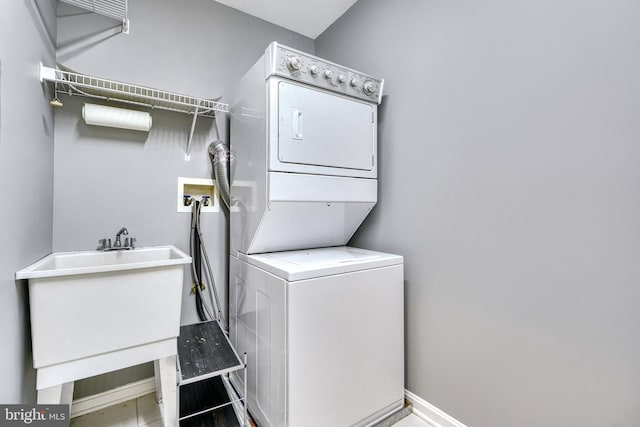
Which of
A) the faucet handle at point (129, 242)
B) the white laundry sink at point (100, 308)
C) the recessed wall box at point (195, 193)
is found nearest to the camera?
the white laundry sink at point (100, 308)

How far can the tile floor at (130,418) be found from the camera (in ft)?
5.15

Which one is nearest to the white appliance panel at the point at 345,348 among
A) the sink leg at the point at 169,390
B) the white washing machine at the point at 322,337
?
the white washing machine at the point at 322,337

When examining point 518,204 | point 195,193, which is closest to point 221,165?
point 195,193

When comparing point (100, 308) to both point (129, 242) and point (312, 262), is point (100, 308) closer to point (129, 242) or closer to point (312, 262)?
point (129, 242)

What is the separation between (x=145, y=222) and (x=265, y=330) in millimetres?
1129

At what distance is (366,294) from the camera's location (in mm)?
1468

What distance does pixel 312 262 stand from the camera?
4.71 feet

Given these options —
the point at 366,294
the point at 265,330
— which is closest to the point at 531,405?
the point at 366,294

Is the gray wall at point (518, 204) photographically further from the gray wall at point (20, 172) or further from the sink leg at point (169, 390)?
the gray wall at point (20, 172)

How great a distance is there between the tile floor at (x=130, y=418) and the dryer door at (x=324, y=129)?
1538mm

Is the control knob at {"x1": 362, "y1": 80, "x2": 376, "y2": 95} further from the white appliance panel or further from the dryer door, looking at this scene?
the white appliance panel

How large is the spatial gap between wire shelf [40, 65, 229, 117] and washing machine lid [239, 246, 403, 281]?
1.06 m

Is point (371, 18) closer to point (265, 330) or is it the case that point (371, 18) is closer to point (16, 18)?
point (16, 18)

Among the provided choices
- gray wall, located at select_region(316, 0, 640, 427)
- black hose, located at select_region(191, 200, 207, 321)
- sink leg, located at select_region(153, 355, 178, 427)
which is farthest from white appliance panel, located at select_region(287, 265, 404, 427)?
black hose, located at select_region(191, 200, 207, 321)
